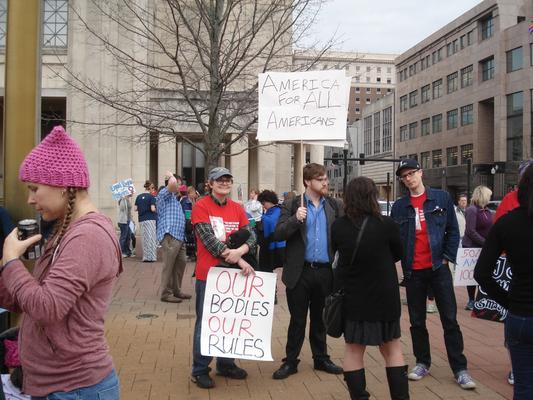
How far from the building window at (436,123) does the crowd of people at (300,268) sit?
7572cm

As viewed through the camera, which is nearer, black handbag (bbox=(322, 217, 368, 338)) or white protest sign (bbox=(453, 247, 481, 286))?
black handbag (bbox=(322, 217, 368, 338))

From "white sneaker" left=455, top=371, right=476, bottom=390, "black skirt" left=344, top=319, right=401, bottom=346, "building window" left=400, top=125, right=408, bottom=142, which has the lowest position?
"white sneaker" left=455, top=371, right=476, bottom=390

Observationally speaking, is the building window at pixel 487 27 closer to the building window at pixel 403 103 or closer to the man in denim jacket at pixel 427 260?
the building window at pixel 403 103

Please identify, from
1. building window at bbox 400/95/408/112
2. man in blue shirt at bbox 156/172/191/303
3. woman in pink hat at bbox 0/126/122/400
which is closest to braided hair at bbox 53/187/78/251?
woman in pink hat at bbox 0/126/122/400

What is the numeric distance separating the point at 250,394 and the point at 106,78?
16.8m

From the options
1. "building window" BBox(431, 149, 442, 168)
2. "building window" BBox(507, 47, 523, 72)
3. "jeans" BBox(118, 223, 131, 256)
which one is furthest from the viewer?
"building window" BBox(431, 149, 442, 168)

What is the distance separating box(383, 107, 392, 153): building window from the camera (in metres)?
103

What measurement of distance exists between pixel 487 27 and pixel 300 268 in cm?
6932

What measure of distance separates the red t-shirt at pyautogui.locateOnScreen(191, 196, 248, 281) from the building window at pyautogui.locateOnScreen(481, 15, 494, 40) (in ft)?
223

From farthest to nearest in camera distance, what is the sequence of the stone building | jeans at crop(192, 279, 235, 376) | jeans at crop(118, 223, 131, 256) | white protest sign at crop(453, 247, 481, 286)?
the stone building < jeans at crop(118, 223, 131, 256) < white protest sign at crop(453, 247, 481, 286) < jeans at crop(192, 279, 235, 376)

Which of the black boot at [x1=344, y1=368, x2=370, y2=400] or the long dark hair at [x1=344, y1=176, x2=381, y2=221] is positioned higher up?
the long dark hair at [x1=344, y1=176, x2=381, y2=221]

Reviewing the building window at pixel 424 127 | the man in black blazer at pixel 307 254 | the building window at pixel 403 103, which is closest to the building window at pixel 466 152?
the building window at pixel 424 127

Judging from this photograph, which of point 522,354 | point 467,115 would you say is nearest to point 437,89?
point 467,115

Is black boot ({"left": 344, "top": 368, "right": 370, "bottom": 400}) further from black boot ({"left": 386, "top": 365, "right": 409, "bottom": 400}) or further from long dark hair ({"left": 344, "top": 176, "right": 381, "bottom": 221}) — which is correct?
long dark hair ({"left": 344, "top": 176, "right": 381, "bottom": 221})
